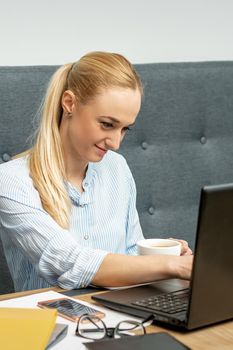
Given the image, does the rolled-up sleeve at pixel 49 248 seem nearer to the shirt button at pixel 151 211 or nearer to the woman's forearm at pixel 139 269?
the woman's forearm at pixel 139 269

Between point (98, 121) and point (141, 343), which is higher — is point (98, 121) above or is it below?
above

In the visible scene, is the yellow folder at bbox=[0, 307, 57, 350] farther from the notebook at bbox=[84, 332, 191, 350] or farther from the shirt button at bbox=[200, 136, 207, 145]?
the shirt button at bbox=[200, 136, 207, 145]

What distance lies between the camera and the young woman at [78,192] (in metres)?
1.59

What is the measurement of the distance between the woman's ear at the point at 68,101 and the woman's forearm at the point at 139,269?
0.39 m

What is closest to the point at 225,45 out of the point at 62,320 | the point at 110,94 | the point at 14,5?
the point at 14,5

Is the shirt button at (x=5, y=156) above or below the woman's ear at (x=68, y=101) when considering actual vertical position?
below

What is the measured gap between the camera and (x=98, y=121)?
70.1 inches

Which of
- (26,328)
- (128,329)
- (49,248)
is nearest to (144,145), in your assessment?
(49,248)

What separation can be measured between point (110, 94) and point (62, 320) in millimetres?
617

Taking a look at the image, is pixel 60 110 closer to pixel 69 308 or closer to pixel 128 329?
pixel 69 308

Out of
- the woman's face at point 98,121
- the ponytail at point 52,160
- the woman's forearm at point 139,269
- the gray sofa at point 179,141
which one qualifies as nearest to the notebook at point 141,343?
the woman's forearm at point 139,269

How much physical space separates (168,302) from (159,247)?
22 cm

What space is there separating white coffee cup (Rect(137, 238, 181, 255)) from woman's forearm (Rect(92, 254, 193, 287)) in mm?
18

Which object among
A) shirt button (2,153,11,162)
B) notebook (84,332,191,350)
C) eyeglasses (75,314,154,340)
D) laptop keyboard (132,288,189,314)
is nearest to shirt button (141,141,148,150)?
shirt button (2,153,11,162)
